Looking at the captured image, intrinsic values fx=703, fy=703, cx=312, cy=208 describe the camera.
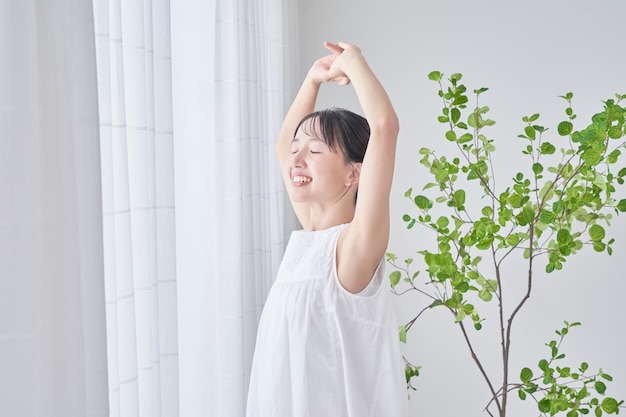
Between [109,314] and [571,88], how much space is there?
193cm

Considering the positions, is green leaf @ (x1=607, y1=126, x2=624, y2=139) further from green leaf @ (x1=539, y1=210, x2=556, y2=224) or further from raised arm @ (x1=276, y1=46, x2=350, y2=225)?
raised arm @ (x1=276, y1=46, x2=350, y2=225)

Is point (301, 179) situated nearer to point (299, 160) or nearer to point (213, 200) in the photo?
point (299, 160)

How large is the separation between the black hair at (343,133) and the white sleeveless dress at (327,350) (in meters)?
0.20

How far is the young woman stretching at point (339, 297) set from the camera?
4.58ft

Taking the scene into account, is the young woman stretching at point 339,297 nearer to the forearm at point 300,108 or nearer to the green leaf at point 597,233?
the forearm at point 300,108

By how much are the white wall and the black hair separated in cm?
130

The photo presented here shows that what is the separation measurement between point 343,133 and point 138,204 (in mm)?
513

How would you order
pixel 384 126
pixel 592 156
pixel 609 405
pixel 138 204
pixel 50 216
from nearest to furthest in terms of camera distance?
pixel 50 216, pixel 384 126, pixel 138 204, pixel 592 156, pixel 609 405

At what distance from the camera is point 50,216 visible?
111 centimetres

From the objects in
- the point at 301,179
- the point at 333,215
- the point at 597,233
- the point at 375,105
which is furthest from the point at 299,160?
the point at 597,233

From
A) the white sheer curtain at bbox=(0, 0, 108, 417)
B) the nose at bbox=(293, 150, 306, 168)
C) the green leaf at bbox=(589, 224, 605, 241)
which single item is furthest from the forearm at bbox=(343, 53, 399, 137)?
the green leaf at bbox=(589, 224, 605, 241)

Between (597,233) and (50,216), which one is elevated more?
(50,216)

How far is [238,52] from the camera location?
2.13 metres

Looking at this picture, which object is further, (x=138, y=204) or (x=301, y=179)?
(x=138, y=204)
